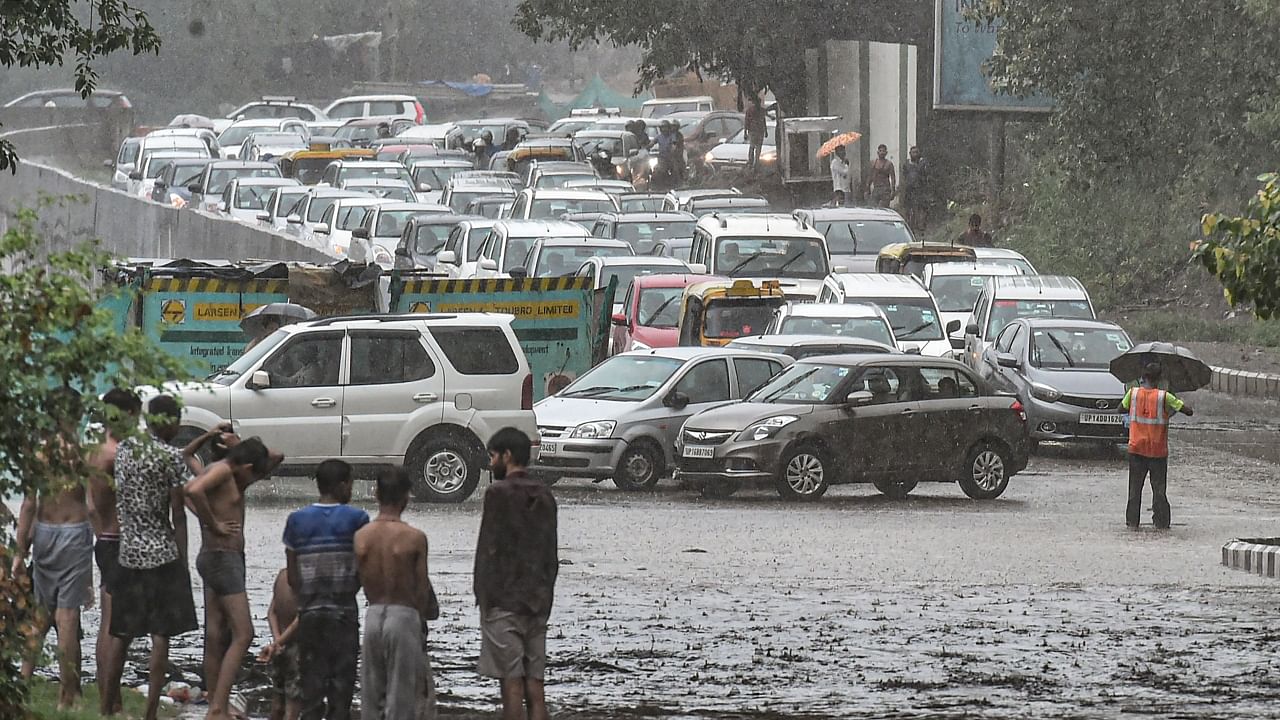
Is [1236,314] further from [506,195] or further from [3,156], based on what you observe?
[3,156]

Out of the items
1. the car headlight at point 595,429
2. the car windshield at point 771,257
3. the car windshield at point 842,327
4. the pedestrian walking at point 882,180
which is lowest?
the car headlight at point 595,429

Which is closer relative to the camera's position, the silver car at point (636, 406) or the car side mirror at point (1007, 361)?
the silver car at point (636, 406)

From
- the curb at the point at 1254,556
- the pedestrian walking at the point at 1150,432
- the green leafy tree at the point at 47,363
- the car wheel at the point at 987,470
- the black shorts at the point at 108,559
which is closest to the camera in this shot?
the green leafy tree at the point at 47,363

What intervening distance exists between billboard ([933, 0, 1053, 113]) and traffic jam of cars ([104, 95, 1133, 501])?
725 centimetres

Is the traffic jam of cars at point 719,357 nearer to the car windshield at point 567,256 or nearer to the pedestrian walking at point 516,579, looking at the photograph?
the car windshield at point 567,256

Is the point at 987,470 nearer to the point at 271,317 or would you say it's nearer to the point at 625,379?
the point at 625,379

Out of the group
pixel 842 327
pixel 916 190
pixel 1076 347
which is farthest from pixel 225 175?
pixel 1076 347

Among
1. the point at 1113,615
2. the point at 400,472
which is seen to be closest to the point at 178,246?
the point at 1113,615

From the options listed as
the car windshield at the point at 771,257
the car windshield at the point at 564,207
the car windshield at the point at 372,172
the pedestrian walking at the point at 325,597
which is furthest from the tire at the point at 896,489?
the car windshield at the point at 372,172

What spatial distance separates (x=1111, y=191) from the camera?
4241 cm

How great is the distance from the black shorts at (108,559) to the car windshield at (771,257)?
20.5 m

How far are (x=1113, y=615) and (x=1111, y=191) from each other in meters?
28.8

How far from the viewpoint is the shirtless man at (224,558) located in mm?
10445

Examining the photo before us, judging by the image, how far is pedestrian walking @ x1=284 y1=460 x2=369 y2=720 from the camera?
32.1 ft
